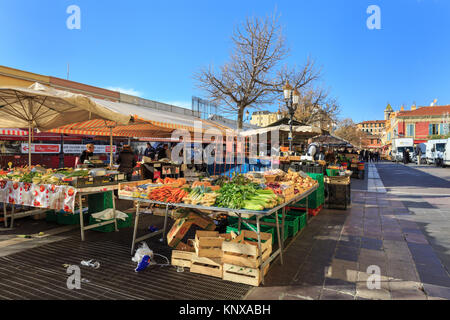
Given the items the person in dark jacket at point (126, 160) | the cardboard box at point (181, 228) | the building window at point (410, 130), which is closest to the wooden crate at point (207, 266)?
the cardboard box at point (181, 228)

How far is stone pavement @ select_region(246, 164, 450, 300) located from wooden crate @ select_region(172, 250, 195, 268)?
1022 mm

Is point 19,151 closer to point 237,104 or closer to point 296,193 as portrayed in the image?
point 237,104

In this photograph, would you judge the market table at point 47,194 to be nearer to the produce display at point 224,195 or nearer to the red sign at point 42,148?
the produce display at point 224,195

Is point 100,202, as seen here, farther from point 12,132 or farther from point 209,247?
point 12,132

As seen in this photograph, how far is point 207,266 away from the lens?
11.8 feet

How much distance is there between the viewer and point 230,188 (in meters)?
3.84

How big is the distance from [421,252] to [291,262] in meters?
2.27

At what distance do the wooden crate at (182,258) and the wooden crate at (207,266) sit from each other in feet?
0.31

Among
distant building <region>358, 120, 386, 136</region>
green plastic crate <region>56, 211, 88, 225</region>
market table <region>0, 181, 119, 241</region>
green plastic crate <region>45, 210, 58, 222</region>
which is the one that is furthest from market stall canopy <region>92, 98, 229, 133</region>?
distant building <region>358, 120, 386, 136</region>

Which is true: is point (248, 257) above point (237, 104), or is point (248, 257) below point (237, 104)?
below

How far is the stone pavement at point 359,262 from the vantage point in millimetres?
3098

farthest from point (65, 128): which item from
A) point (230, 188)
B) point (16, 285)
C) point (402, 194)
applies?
point (402, 194)

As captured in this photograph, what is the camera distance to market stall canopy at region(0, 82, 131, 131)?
16.2ft
